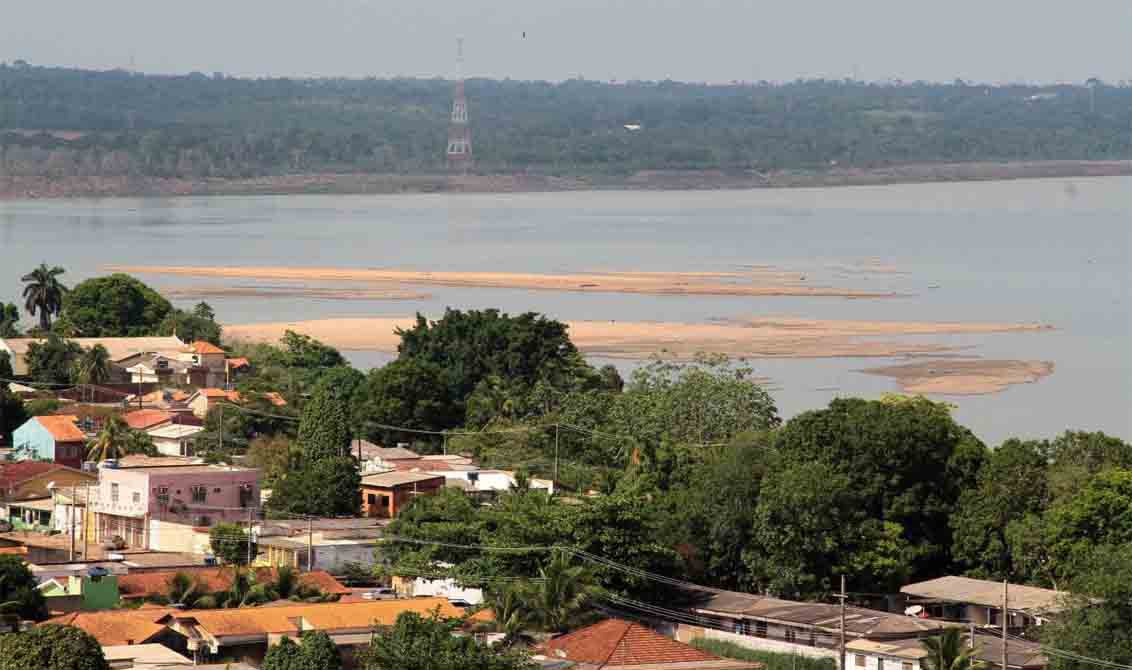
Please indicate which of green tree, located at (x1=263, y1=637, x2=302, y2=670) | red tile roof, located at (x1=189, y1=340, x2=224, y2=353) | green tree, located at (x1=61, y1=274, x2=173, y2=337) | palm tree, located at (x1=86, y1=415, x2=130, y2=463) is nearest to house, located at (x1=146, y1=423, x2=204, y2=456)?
palm tree, located at (x1=86, y1=415, x2=130, y2=463)

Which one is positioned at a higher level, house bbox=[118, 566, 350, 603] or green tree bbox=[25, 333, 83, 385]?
house bbox=[118, 566, 350, 603]

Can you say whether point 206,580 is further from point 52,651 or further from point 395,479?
point 395,479

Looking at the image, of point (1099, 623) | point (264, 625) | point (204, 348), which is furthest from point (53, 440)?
point (1099, 623)

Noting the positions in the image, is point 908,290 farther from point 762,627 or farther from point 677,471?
point 762,627

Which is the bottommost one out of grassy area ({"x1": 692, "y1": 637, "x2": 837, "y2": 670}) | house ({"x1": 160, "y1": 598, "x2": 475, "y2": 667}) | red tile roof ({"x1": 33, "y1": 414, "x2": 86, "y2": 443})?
red tile roof ({"x1": 33, "y1": 414, "x2": 86, "y2": 443})

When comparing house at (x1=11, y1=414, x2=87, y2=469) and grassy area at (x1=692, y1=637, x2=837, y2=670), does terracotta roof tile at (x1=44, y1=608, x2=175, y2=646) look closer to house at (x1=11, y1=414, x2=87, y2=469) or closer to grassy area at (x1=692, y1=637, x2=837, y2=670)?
grassy area at (x1=692, y1=637, x2=837, y2=670)

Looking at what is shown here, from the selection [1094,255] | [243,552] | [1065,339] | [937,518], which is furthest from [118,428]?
[1094,255]

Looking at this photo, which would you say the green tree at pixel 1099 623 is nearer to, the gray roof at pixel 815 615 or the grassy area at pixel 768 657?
the gray roof at pixel 815 615

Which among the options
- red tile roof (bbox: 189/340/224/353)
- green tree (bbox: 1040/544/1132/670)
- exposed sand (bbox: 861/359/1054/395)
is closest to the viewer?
green tree (bbox: 1040/544/1132/670)
